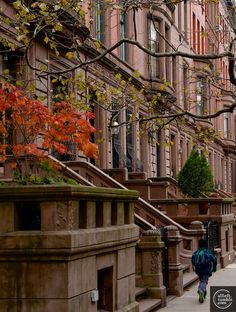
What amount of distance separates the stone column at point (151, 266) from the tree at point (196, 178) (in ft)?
51.0

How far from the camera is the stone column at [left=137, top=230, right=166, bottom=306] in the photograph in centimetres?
1562

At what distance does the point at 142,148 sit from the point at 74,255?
27.2 metres

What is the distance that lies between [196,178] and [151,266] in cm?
1597

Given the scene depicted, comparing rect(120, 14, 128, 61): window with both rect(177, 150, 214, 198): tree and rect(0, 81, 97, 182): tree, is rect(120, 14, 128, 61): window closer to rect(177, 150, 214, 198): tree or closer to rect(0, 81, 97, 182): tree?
rect(177, 150, 214, 198): tree

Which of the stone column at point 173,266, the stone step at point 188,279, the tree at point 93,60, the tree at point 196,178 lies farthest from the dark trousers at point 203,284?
the tree at point 196,178

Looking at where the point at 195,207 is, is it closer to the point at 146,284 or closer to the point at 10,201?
the point at 146,284

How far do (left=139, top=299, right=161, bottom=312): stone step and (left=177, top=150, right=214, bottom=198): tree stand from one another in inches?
635

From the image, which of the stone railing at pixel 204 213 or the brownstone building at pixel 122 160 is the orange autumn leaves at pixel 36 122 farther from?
the stone railing at pixel 204 213

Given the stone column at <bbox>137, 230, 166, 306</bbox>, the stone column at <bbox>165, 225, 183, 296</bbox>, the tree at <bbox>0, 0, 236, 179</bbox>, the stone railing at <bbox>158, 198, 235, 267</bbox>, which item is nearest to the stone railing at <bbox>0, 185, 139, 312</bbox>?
the stone column at <bbox>137, 230, 166, 306</bbox>

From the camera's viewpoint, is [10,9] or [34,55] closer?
[10,9]

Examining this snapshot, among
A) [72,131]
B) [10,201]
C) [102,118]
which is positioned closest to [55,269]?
[10,201]

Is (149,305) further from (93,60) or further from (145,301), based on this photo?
(93,60)

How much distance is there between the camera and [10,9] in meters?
20.5

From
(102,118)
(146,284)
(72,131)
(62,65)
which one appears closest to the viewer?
(72,131)
